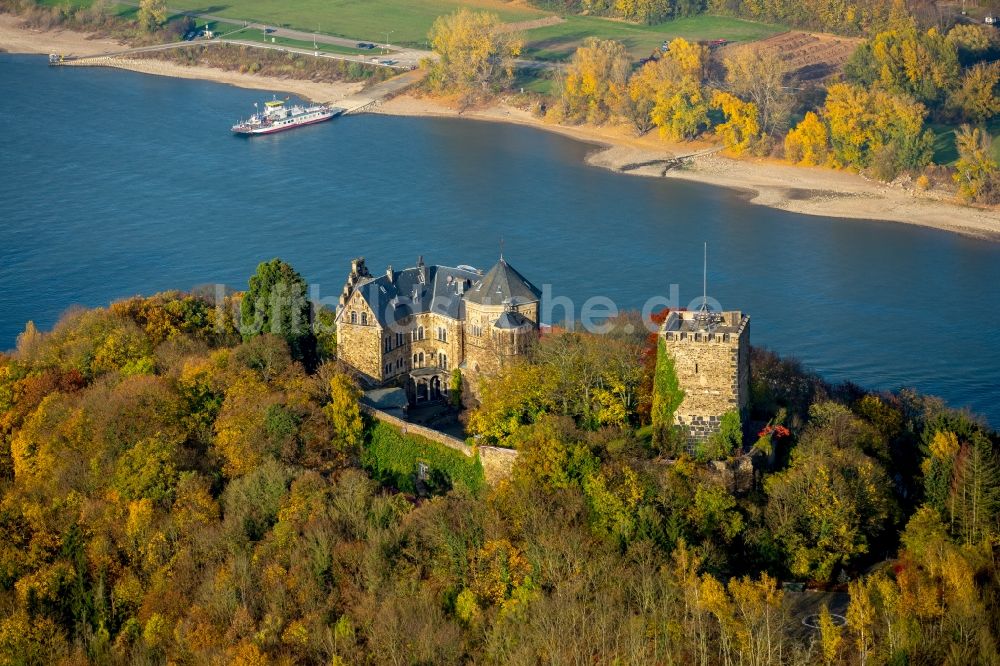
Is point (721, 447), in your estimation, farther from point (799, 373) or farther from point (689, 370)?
point (799, 373)

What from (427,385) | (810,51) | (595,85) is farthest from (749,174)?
(427,385)

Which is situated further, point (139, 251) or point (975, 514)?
point (139, 251)

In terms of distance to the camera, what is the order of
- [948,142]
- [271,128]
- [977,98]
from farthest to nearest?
[271,128] → [977,98] → [948,142]

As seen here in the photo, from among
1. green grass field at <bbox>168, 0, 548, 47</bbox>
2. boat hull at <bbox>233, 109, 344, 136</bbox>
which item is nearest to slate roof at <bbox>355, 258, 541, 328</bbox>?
boat hull at <bbox>233, 109, 344, 136</bbox>

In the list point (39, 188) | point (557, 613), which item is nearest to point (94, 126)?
point (39, 188)

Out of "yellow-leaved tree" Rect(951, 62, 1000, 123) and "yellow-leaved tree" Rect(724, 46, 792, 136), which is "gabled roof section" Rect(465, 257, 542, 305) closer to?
"yellow-leaved tree" Rect(724, 46, 792, 136)

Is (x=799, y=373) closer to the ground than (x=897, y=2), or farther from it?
closer to the ground

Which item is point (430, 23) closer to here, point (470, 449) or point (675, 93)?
point (675, 93)
